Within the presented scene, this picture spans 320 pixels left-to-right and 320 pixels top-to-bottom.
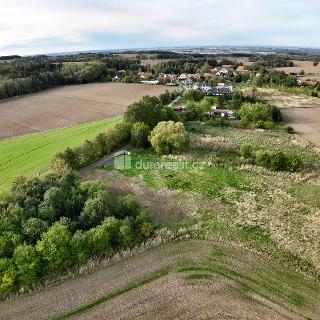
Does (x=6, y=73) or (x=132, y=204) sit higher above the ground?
(x=6, y=73)

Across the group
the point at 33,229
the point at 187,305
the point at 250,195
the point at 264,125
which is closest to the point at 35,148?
the point at 33,229

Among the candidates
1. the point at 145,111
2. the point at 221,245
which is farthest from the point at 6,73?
the point at 221,245

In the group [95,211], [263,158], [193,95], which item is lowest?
[263,158]

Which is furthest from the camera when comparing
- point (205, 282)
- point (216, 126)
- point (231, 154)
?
point (216, 126)

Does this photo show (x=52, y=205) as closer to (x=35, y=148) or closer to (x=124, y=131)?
(x=35, y=148)

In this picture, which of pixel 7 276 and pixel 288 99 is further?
pixel 288 99

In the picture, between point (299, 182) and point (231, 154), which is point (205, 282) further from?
point (231, 154)
